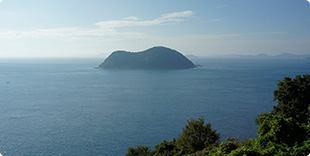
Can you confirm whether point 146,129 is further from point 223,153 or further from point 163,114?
point 223,153

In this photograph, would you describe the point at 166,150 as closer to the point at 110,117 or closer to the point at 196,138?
the point at 196,138

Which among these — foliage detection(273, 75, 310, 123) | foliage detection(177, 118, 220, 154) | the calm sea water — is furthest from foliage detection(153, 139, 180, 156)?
foliage detection(273, 75, 310, 123)

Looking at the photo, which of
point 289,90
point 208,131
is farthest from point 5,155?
point 289,90

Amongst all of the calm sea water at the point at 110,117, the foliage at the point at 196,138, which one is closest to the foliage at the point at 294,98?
the foliage at the point at 196,138

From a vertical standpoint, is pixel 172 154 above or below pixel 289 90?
below

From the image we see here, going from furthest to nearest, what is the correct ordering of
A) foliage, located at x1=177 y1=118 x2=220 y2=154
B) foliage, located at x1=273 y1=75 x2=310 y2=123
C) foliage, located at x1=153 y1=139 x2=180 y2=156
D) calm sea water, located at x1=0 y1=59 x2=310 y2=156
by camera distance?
calm sea water, located at x1=0 y1=59 x2=310 y2=156
foliage, located at x1=273 y1=75 x2=310 y2=123
foliage, located at x1=153 y1=139 x2=180 y2=156
foliage, located at x1=177 y1=118 x2=220 y2=154

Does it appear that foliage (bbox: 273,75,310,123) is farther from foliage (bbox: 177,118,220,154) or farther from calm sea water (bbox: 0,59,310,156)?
calm sea water (bbox: 0,59,310,156)

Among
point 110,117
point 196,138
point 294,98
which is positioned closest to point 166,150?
point 196,138

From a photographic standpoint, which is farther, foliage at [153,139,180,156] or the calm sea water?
the calm sea water

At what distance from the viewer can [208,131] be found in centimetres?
3056

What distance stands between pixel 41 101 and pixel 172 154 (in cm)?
7032

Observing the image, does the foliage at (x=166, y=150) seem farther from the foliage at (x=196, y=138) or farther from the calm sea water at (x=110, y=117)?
the calm sea water at (x=110, y=117)

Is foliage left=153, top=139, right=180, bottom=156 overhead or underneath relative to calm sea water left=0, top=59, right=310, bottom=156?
overhead

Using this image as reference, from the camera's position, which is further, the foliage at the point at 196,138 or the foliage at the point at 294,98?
the foliage at the point at 294,98
